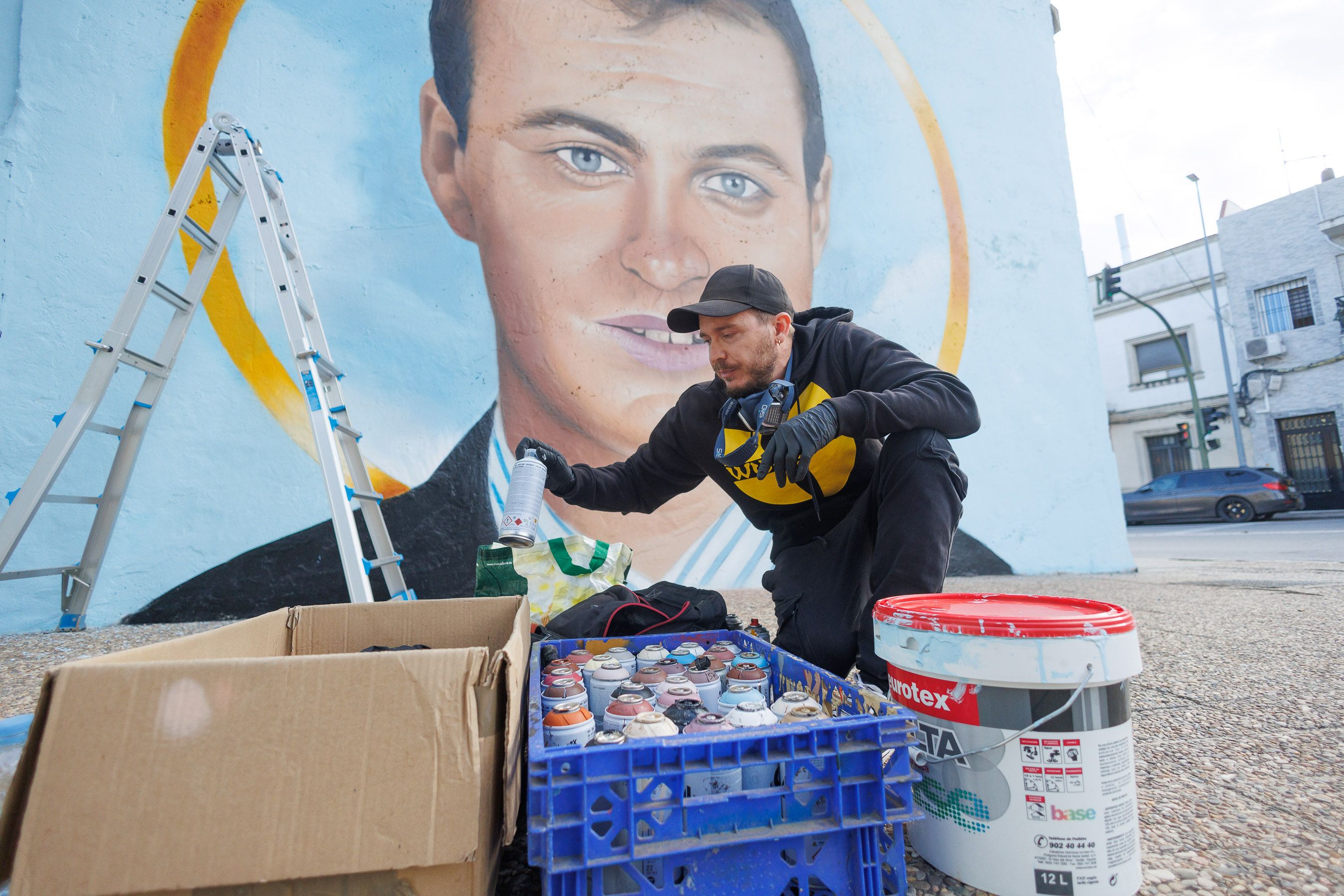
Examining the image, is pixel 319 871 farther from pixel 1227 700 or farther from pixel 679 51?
pixel 679 51

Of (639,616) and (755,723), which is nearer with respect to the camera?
(755,723)

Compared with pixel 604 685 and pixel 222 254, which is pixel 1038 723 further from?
pixel 222 254

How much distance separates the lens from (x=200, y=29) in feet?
13.1

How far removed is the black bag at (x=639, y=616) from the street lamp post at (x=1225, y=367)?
1905 centimetres

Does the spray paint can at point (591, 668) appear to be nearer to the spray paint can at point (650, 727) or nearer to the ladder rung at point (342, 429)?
the spray paint can at point (650, 727)

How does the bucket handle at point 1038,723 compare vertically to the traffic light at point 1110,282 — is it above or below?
below

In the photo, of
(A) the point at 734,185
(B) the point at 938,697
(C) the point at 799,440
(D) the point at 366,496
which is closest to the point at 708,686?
(B) the point at 938,697

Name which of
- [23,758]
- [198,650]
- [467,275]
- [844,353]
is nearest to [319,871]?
[23,758]

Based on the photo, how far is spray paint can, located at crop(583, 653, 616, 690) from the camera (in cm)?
148

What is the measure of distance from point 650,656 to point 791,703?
0.52m

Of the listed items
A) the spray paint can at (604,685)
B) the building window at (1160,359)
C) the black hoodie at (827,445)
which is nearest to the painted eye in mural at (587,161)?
the black hoodie at (827,445)

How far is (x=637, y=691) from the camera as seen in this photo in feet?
4.30

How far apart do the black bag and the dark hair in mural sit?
3.60m

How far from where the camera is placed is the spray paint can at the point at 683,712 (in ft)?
4.04
